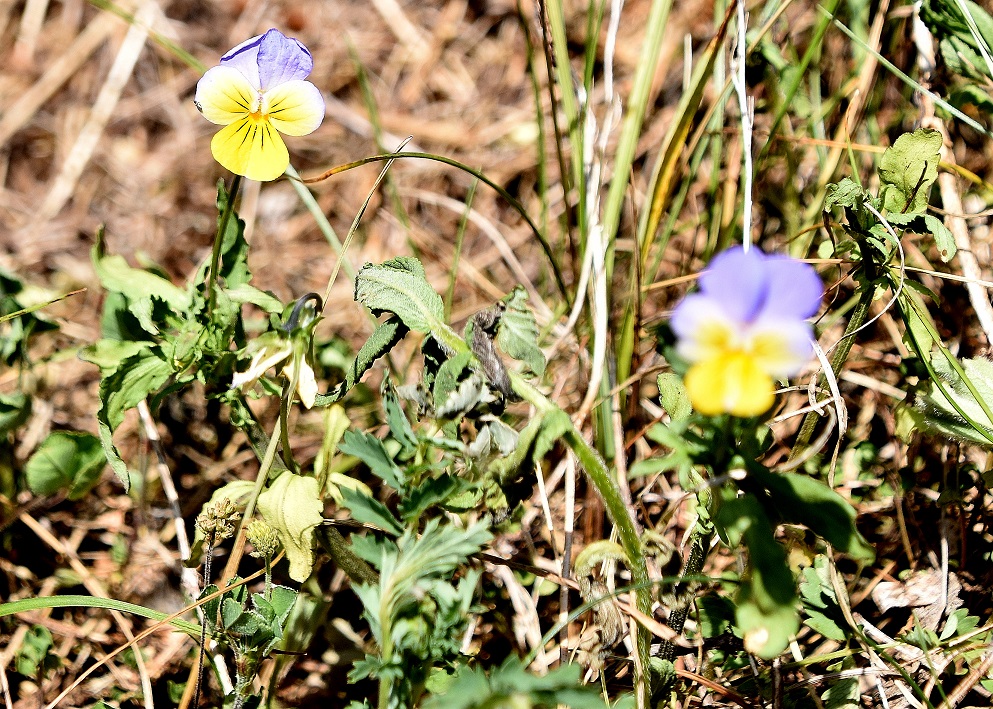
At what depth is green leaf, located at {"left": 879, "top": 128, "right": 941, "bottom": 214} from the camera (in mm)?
1381

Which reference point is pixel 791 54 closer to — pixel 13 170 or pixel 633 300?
pixel 633 300

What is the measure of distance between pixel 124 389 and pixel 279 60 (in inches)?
26.6

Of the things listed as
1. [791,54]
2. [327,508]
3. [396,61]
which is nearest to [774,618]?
[327,508]

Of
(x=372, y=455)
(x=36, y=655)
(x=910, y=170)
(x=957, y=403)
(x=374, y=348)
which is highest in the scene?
(x=910, y=170)

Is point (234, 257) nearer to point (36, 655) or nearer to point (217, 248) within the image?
point (217, 248)

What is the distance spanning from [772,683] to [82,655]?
1.44 metres

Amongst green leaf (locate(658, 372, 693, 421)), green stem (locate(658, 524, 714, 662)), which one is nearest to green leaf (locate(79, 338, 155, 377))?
green leaf (locate(658, 372, 693, 421))

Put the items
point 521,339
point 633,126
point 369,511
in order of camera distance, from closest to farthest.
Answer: point 369,511
point 521,339
point 633,126

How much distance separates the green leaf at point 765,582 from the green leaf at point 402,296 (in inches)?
23.1

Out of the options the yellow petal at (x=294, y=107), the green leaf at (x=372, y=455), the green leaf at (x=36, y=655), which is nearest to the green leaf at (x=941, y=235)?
the green leaf at (x=372, y=455)

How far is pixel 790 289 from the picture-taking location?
42.9 inches

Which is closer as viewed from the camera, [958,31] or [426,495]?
[426,495]

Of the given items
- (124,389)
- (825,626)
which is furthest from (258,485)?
(825,626)

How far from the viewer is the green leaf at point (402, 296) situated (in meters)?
1.46
